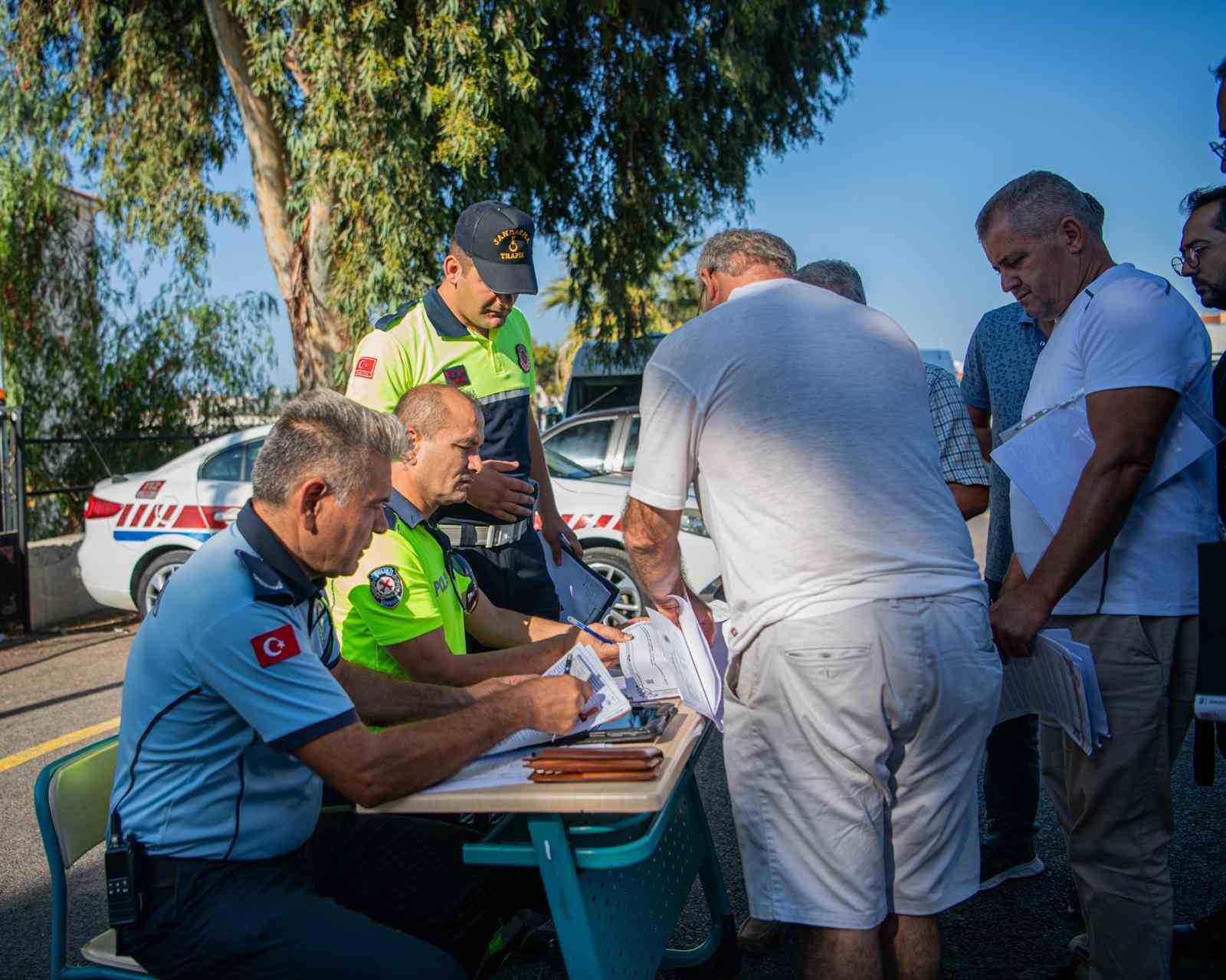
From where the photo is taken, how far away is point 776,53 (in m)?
11.4

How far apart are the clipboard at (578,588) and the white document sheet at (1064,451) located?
5.46 feet

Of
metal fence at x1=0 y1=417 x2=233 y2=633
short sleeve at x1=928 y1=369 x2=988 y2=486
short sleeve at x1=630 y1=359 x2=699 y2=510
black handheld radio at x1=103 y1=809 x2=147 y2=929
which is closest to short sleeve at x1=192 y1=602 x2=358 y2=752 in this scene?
black handheld radio at x1=103 y1=809 x2=147 y2=929

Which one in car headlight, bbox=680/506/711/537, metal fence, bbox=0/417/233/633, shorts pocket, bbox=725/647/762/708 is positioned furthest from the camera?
metal fence, bbox=0/417/233/633

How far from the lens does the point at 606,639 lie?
3.29 m

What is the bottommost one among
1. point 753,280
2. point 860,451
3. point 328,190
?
point 860,451

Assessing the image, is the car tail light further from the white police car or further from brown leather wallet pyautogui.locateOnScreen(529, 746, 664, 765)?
brown leather wallet pyautogui.locateOnScreen(529, 746, 664, 765)

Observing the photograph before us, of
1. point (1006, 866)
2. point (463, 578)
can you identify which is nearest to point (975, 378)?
point (1006, 866)

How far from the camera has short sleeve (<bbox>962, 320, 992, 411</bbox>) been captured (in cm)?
389

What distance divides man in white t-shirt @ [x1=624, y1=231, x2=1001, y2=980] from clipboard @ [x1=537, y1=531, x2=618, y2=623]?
65.5 inches

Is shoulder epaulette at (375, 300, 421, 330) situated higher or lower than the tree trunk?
lower

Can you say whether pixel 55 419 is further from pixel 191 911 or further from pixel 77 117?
pixel 191 911

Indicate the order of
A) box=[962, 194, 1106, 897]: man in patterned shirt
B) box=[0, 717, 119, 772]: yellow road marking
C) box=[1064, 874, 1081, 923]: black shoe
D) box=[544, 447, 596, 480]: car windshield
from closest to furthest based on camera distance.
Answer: box=[1064, 874, 1081, 923]: black shoe
box=[962, 194, 1106, 897]: man in patterned shirt
box=[0, 717, 119, 772]: yellow road marking
box=[544, 447, 596, 480]: car windshield

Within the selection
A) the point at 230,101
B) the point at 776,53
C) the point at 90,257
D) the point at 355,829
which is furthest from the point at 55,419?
the point at 355,829

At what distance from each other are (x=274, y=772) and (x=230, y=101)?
11.4m
